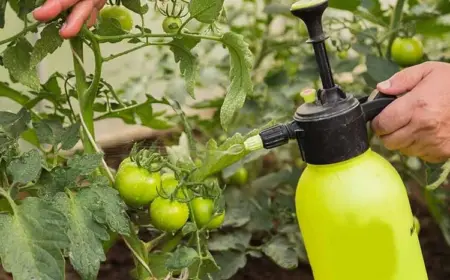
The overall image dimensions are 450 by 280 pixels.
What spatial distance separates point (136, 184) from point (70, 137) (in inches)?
4.9

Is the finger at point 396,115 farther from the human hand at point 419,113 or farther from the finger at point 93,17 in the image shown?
the finger at point 93,17

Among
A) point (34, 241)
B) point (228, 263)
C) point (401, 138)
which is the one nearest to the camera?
point (34, 241)

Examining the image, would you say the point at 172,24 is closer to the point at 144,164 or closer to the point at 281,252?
the point at 144,164

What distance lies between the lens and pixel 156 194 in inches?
32.2

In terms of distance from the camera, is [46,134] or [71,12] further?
[46,134]

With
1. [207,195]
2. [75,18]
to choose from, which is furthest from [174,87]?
[75,18]

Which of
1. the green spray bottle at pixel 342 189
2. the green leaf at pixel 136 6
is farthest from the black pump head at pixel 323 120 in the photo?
the green leaf at pixel 136 6

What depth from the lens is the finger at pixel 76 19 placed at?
715 millimetres

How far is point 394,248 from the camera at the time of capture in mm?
748

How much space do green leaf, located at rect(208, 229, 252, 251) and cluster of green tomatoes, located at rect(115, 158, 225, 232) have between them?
290 millimetres

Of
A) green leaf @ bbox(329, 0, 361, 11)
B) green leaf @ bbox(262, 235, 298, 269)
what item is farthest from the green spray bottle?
green leaf @ bbox(329, 0, 361, 11)

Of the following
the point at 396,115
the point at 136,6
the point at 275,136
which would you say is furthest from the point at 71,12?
the point at 396,115

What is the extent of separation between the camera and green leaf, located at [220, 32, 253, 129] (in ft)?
2.66

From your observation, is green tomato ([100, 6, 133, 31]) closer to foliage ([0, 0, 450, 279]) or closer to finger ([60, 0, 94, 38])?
foliage ([0, 0, 450, 279])
